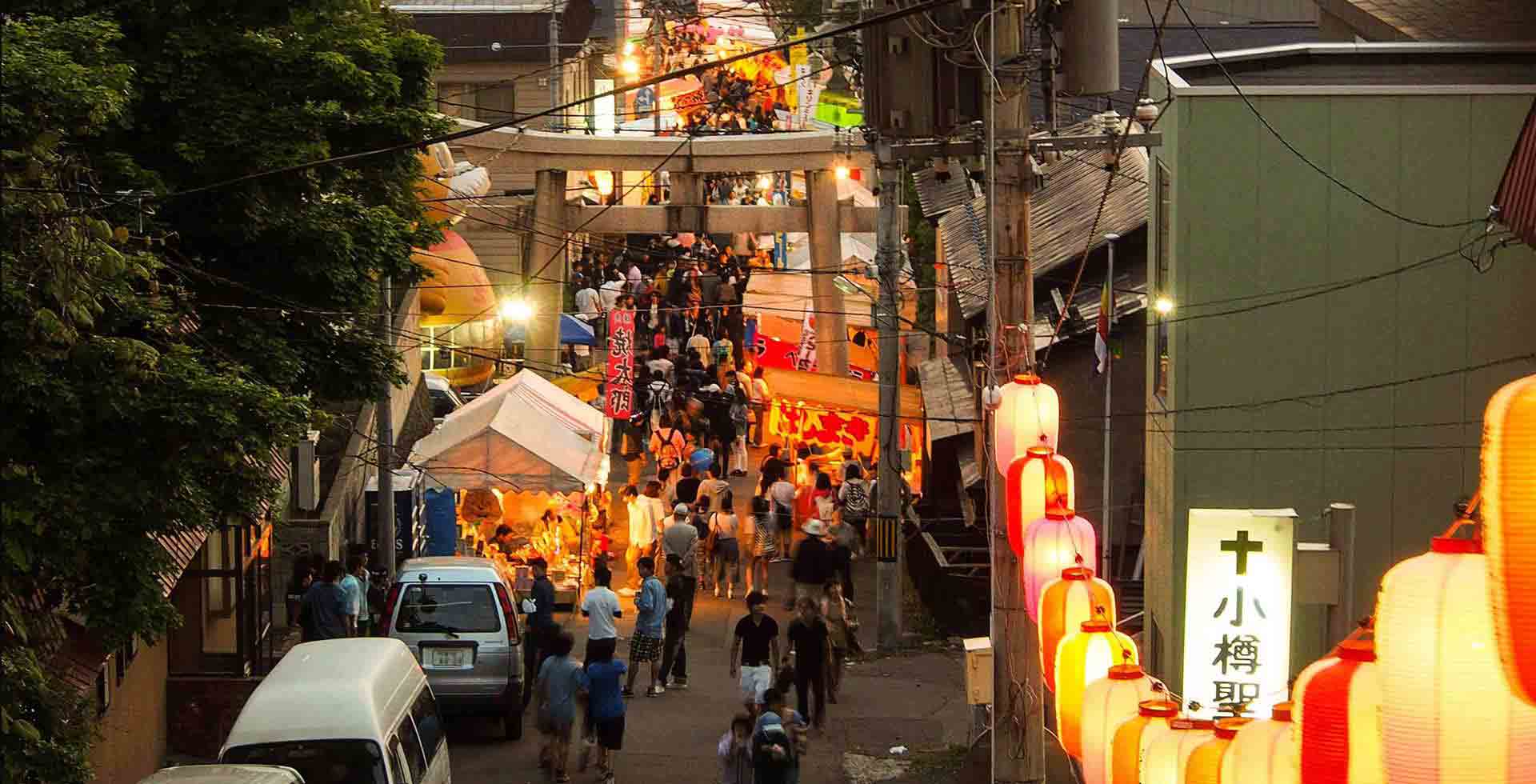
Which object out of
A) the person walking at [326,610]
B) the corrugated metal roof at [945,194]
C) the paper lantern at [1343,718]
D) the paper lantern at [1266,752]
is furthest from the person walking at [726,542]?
the paper lantern at [1343,718]

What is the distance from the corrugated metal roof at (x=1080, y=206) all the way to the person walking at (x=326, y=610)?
26.6 ft

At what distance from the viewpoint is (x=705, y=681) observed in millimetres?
20750

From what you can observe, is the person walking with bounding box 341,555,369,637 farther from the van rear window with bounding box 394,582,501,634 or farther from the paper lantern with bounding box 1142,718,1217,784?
the paper lantern with bounding box 1142,718,1217,784

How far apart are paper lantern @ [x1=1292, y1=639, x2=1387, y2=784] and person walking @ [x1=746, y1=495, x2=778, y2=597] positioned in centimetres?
1600

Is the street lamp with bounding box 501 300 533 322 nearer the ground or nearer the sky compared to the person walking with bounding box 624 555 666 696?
nearer the sky

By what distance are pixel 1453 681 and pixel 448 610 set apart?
12356 millimetres

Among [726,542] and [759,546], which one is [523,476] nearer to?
[726,542]

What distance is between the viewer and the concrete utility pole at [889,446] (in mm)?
22125

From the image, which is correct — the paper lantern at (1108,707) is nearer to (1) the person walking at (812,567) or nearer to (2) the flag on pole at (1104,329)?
(2) the flag on pole at (1104,329)

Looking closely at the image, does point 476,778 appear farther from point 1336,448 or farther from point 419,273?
point 1336,448

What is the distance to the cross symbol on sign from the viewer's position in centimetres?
1392

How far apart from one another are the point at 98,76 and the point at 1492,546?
767cm

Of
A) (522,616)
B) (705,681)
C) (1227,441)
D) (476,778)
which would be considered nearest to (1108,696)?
(1227,441)

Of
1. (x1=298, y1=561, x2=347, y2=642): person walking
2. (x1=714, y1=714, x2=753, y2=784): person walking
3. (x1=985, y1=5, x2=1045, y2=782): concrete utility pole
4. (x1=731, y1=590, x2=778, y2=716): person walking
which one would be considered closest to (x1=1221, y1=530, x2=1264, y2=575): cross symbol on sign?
(x1=985, y1=5, x2=1045, y2=782): concrete utility pole
